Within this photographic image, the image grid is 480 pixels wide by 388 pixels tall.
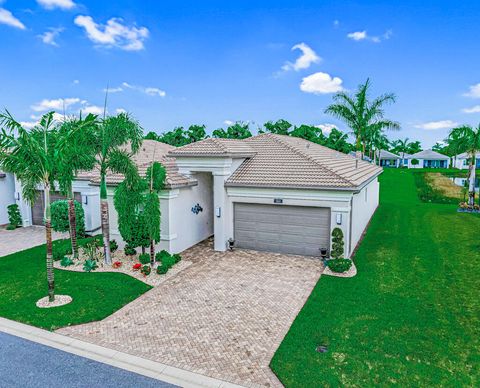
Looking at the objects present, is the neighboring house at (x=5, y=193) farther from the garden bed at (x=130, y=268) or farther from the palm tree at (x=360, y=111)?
the palm tree at (x=360, y=111)

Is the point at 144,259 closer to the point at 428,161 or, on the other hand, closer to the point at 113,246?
the point at 113,246

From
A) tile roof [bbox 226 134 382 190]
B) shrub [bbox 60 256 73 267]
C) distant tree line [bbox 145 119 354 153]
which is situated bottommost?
shrub [bbox 60 256 73 267]

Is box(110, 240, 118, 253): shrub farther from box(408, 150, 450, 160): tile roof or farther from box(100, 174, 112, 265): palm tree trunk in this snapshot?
box(408, 150, 450, 160): tile roof

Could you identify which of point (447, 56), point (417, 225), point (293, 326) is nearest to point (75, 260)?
point (293, 326)

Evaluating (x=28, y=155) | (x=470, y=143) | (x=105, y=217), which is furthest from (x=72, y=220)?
(x=470, y=143)

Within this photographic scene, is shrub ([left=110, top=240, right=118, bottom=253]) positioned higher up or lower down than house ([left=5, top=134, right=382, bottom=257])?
lower down

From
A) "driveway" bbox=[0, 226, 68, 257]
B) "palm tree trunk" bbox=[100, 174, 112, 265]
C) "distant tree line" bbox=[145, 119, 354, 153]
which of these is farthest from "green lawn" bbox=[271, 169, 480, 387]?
"distant tree line" bbox=[145, 119, 354, 153]

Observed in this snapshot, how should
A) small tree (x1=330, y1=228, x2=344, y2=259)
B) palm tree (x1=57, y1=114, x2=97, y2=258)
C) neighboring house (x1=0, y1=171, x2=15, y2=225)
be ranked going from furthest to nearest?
neighboring house (x1=0, y1=171, x2=15, y2=225)
small tree (x1=330, y1=228, x2=344, y2=259)
palm tree (x1=57, y1=114, x2=97, y2=258)
